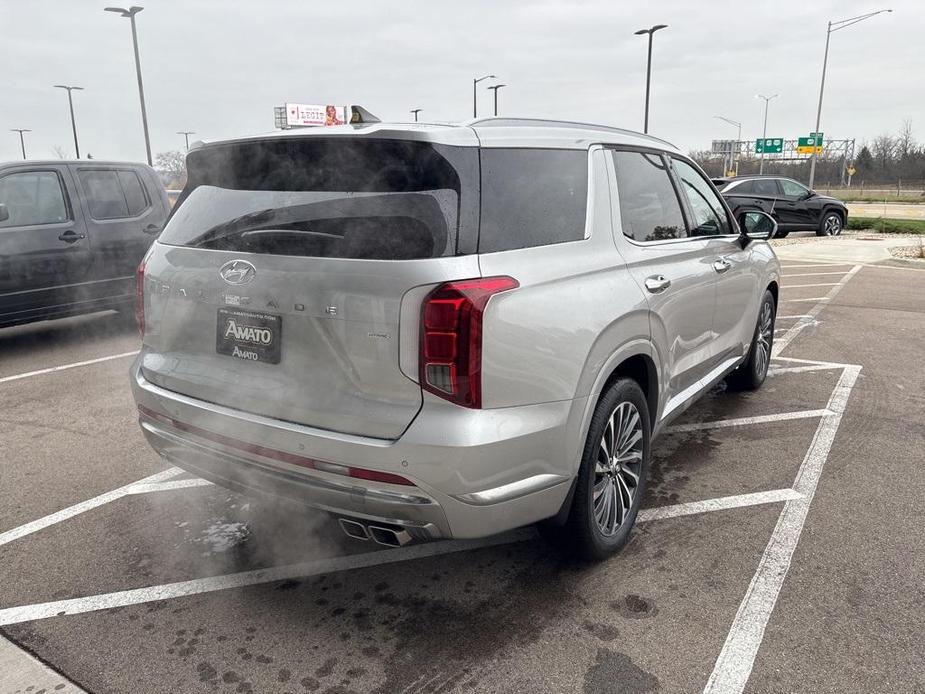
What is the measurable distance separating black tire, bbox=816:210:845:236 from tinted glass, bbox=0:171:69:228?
57.3ft

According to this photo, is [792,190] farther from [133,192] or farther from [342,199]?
[342,199]

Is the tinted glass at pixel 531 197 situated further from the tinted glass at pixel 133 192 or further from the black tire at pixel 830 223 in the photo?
the black tire at pixel 830 223

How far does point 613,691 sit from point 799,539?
4.42 feet

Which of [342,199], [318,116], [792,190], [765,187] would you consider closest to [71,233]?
[342,199]

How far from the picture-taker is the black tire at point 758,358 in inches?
195

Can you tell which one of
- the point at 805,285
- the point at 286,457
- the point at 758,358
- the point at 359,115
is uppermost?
the point at 359,115

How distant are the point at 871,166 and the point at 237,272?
82126 millimetres

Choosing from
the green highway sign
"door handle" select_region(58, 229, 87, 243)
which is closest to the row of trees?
the green highway sign

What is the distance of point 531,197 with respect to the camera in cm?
249

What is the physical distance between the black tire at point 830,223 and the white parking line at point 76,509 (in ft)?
60.6

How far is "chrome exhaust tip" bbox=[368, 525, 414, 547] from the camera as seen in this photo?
2.28m

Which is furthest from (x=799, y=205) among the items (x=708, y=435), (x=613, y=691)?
(x=613, y=691)

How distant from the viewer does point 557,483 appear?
7.95 ft

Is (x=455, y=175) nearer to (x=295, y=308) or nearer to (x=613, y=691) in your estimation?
(x=295, y=308)
